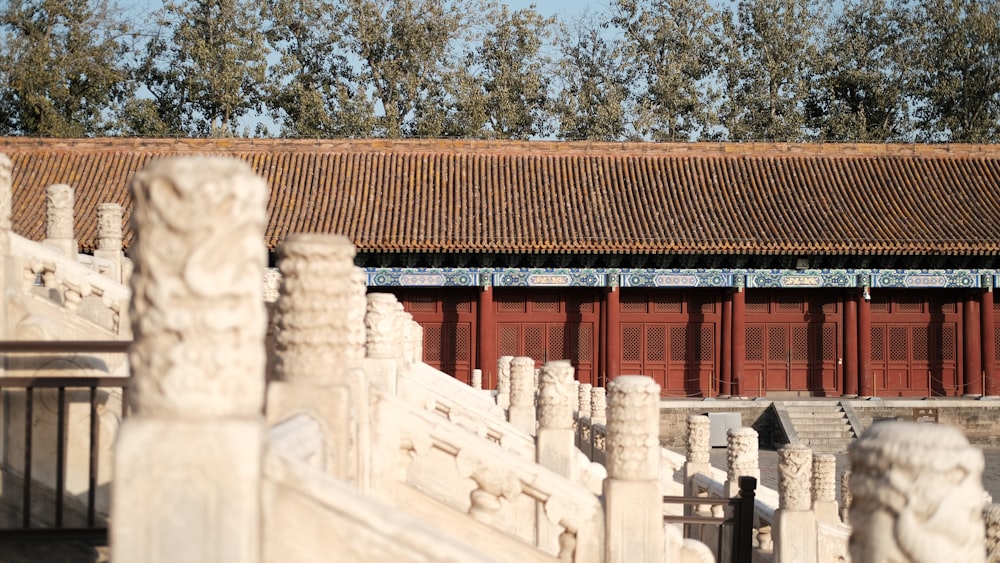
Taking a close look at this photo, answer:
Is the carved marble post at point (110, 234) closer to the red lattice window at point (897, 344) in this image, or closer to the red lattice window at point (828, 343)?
the red lattice window at point (828, 343)

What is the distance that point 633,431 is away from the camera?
5.36 metres

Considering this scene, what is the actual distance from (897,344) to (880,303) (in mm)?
878

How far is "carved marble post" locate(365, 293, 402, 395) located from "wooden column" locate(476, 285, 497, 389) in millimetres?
16548

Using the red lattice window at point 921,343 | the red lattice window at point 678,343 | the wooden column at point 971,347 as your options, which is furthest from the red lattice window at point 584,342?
the wooden column at point 971,347

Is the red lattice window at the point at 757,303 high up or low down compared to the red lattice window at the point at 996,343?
up

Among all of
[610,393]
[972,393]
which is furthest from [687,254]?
[610,393]

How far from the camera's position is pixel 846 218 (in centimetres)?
2366

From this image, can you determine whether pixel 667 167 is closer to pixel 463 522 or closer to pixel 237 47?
pixel 237 47

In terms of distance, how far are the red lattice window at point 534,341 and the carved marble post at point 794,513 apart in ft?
52.8

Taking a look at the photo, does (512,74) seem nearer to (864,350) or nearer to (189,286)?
(864,350)

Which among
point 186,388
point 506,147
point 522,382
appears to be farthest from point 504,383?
point 506,147

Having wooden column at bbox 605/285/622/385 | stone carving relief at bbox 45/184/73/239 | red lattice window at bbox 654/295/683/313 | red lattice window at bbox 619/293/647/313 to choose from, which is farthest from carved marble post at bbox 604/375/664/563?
red lattice window at bbox 654/295/683/313

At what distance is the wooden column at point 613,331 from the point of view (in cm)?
2323

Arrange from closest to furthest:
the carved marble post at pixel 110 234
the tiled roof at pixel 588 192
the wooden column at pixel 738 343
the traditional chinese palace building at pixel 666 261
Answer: the carved marble post at pixel 110 234 < the tiled roof at pixel 588 192 < the traditional chinese palace building at pixel 666 261 < the wooden column at pixel 738 343
